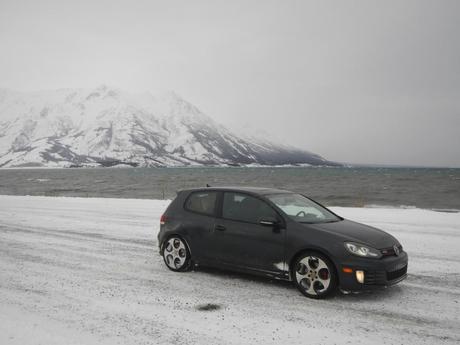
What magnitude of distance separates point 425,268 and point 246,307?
397 cm

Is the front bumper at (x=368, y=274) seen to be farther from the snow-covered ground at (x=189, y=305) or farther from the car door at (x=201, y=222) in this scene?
the car door at (x=201, y=222)

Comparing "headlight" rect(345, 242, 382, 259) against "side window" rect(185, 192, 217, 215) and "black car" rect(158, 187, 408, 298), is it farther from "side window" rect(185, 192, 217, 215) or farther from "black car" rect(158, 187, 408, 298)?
"side window" rect(185, 192, 217, 215)

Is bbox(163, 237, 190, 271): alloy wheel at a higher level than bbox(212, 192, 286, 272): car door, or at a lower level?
lower

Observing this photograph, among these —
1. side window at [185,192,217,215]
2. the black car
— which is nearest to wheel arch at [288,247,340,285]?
the black car

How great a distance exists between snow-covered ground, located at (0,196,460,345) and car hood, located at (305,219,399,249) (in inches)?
30.1

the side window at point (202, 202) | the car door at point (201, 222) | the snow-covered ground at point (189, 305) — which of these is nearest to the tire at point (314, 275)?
the snow-covered ground at point (189, 305)

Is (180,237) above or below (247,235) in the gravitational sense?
below

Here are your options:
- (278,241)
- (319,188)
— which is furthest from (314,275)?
(319,188)

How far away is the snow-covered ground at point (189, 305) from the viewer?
4.58m

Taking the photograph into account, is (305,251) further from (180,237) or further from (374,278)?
(180,237)

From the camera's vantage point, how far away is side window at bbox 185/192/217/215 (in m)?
7.26

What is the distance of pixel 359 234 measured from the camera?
20.0 feet

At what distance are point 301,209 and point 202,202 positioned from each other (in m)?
1.73

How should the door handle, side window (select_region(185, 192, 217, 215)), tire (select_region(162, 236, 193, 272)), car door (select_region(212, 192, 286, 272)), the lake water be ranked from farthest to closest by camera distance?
1. the lake water
2. tire (select_region(162, 236, 193, 272))
3. side window (select_region(185, 192, 217, 215))
4. the door handle
5. car door (select_region(212, 192, 286, 272))
